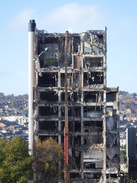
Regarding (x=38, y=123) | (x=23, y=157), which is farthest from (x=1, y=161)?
(x=38, y=123)

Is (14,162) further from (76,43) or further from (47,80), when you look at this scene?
(76,43)

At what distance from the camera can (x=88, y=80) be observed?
3396 inches

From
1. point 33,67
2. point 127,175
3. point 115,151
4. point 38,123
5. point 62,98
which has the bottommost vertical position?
point 127,175

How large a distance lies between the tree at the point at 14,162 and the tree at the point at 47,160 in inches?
200

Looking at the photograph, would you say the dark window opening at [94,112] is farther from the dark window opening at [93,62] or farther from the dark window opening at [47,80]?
the dark window opening at [47,80]

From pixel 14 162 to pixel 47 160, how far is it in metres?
9.14

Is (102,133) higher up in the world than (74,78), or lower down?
lower down

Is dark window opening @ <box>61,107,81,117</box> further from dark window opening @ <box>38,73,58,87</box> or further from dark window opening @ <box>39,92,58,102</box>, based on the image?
dark window opening @ <box>38,73,58,87</box>

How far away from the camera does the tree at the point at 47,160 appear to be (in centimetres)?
6725

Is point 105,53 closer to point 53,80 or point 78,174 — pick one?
point 53,80

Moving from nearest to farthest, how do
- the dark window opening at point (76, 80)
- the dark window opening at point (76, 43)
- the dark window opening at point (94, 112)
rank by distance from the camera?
the dark window opening at point (94, 112) → the dark window opening at point (76, 80) → the dark window opening at point (76, 43)

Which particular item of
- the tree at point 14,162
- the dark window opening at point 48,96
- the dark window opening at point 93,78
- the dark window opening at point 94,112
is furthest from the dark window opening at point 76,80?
the tree at point 14,162

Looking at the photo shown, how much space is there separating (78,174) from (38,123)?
14372 mm

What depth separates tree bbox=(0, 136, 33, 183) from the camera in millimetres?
58656
